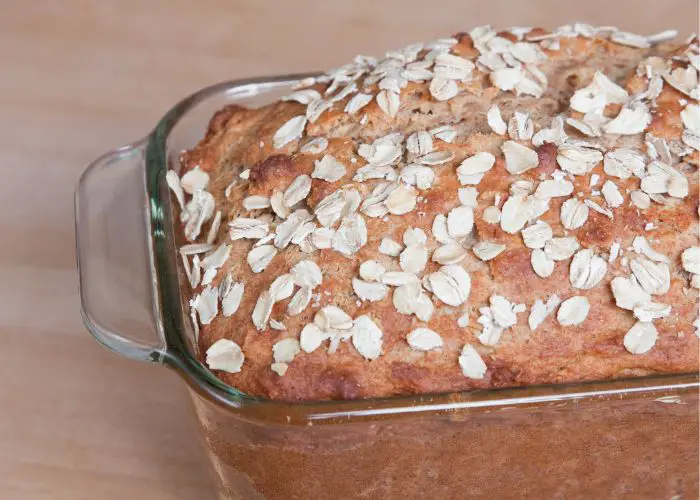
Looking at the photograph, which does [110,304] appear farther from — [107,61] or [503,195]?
[107,61]

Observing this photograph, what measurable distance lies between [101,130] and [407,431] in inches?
48.3

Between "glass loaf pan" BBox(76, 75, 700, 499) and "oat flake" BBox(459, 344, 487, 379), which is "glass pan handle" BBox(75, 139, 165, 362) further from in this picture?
"oat flake" BBox(459, 344, 487, 379)

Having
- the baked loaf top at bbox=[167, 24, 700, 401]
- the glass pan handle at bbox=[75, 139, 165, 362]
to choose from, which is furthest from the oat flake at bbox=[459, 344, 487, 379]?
the glass pan handle at bbox=[75, 139, 165, 362]

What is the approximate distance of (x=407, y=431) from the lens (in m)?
1.11

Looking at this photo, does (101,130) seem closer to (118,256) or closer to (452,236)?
(118,256)

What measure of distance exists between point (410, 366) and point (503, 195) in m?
0.26

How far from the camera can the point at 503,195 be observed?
4.04 ft

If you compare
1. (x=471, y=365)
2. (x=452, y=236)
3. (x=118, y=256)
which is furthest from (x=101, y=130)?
(x=471, y=365)

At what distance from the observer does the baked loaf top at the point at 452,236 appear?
116 cm

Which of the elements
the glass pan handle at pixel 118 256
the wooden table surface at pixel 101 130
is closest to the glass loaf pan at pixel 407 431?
the glass pan handle at pixel 118 256

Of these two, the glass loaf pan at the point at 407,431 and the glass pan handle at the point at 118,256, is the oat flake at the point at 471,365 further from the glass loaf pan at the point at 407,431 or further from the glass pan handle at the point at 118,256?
the glass pan handle at the point at 118,256

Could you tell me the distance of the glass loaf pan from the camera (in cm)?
107

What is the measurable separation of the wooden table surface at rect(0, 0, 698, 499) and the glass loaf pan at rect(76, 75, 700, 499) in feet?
0.66

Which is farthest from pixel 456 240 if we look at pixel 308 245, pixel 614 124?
pixel 614 124
